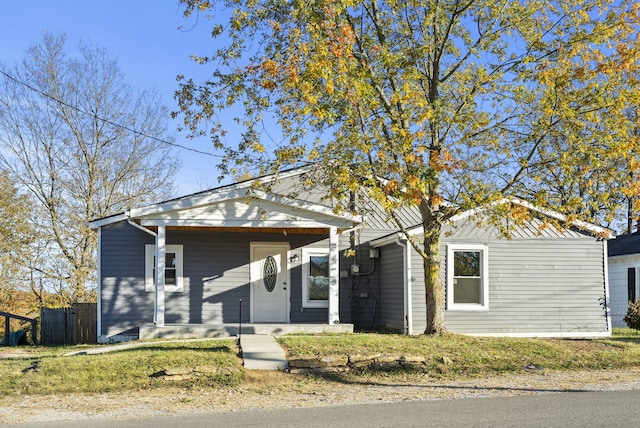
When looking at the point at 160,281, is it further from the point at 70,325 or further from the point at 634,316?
the point at 634,316

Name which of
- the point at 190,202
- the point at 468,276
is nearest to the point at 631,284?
the point at 468,276

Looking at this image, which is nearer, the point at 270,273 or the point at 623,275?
the point at 270,273

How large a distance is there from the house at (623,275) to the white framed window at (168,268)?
15301 millimetres

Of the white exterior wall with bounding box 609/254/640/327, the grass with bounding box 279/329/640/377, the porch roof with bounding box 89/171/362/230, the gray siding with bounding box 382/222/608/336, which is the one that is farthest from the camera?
the white exterior wall with bounding box 609/254/640/327

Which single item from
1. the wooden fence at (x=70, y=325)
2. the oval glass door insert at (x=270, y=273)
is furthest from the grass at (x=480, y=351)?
the wooden fence at (x=70, y=325)

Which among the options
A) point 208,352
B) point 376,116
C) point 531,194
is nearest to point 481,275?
point 531,194

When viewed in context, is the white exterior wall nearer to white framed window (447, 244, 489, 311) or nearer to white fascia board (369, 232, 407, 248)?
white framed window (447, 244, 489, 311)

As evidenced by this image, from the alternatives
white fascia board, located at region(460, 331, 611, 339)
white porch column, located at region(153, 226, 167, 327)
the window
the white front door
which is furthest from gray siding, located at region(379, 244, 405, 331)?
the window

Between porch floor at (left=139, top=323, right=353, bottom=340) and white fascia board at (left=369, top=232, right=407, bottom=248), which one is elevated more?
white fascia board at (left=369, top=232, right=407, bottom=248)

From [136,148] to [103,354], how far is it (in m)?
16.0

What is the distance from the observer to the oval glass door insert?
19250mm

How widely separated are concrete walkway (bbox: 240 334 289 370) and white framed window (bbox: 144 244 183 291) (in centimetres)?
452

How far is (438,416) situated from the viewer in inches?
340

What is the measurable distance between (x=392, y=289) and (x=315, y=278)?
7.00 feet
